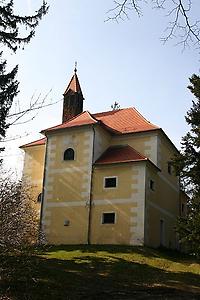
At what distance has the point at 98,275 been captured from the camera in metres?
16.3

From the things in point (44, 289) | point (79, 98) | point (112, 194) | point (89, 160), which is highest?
point (79, 98)

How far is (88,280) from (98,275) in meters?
1.23

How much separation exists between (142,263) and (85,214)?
737cm

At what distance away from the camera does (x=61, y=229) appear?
89.9ft

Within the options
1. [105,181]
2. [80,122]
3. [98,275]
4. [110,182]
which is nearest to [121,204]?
[110,182]

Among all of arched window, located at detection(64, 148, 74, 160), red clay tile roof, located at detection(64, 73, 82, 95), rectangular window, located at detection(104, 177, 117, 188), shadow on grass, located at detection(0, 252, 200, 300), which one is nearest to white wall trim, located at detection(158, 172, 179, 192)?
rectangular window, located at detection(104, 177, 117, 188)

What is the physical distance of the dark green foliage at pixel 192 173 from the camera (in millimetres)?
19830

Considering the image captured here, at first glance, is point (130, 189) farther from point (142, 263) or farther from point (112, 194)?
point (142, 263)

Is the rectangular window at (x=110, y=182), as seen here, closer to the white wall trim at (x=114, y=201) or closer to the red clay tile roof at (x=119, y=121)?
the white wall trim at (x=114, y=201)

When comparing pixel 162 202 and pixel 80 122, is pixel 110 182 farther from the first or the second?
pixel 80 122

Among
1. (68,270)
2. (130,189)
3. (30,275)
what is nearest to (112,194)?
(130,189)

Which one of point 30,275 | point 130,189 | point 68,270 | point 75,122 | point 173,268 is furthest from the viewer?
point 75,122

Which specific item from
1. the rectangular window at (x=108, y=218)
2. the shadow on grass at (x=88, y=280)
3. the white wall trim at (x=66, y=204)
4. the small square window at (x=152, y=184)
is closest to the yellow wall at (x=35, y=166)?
the white wall trim at (x=66, y=204)

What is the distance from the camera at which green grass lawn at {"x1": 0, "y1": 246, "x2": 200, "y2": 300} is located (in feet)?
40.7
